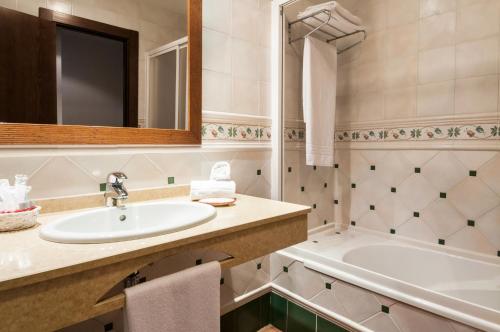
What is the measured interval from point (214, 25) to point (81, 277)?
127 cm

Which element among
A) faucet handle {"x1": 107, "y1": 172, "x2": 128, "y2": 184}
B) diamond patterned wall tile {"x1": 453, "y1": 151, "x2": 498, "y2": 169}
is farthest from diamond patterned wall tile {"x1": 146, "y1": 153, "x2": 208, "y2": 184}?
diamond patterned wall tile {"x1": 453, "y1": 151, "x2": 498, "y2": 169}

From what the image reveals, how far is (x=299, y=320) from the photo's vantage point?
1.61 metres

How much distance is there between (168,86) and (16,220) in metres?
0.74

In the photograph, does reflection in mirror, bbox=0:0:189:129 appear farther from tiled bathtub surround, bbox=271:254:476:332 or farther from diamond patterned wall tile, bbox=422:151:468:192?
diamond patterned wall tile, bbox=422:151:468:192

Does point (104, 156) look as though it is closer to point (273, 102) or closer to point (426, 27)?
point (273, 102)

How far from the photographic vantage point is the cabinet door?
36.4 inches

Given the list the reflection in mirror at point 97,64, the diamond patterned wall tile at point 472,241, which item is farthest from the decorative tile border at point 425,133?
the reflection in mirror at point 97,64

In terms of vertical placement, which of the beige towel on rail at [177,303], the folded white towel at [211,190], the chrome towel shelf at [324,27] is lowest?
the beige towel on rail at [177,303]

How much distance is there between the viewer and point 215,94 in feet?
4.83

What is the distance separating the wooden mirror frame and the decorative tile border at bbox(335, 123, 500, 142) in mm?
1234

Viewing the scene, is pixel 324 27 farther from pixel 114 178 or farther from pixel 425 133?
pixel 114 178

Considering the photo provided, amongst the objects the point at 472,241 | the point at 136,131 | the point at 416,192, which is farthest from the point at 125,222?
the point at 472,241

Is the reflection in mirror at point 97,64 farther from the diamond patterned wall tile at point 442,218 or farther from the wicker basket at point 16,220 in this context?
the diamond patterned wall tile at point 442,218

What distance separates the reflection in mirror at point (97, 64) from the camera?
95 cm
